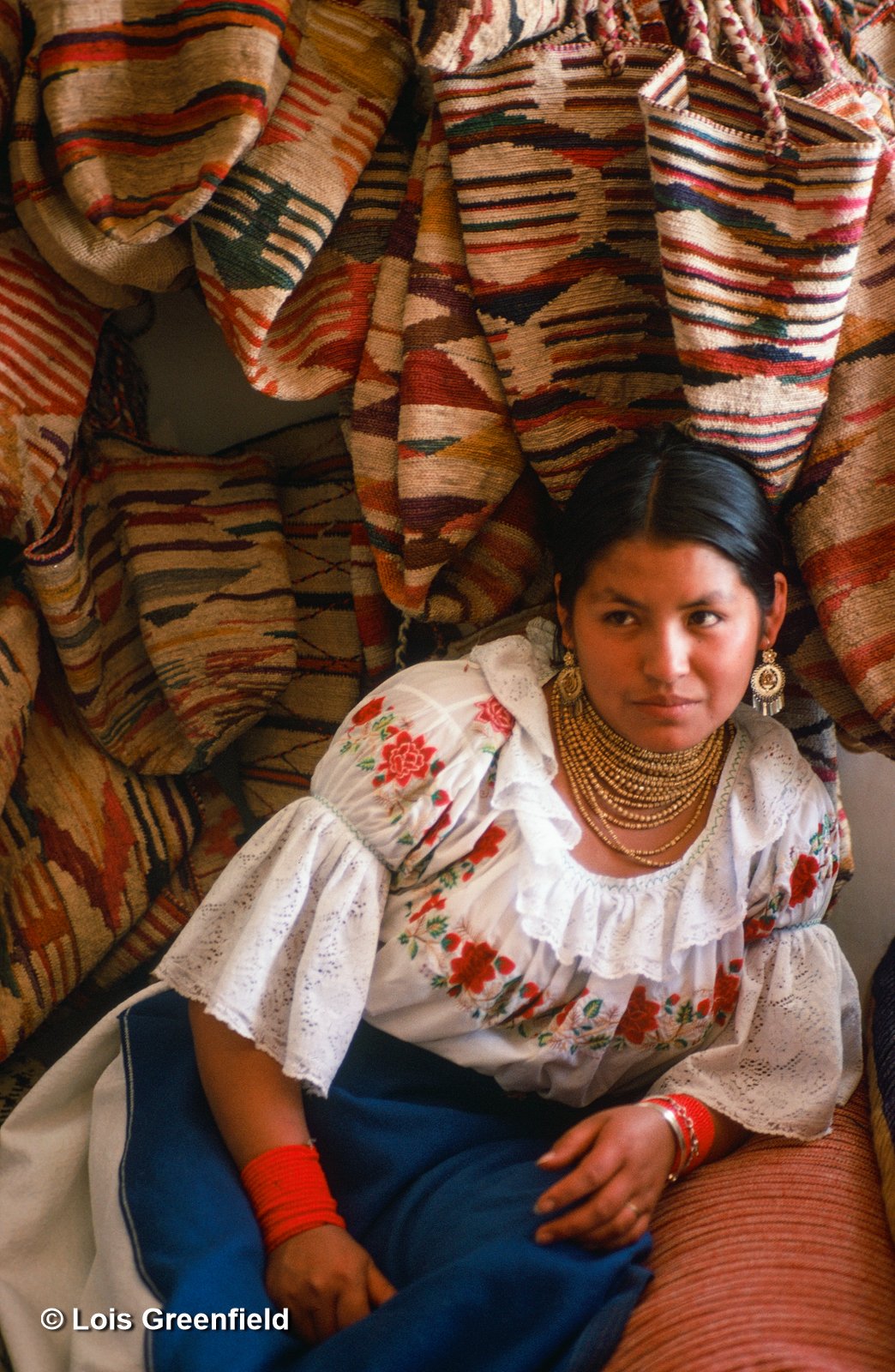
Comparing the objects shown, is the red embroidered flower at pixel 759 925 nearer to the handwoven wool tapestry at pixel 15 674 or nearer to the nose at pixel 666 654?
the nose at pixel 666 654

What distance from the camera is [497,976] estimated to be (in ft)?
3.30

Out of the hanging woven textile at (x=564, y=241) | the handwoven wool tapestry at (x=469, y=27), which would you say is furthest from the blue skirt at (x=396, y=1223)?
the handwoven wool tapestry at (x=469, y=27)

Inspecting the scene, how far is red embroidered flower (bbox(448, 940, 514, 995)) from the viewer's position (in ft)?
3.30

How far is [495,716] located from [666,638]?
175 mm

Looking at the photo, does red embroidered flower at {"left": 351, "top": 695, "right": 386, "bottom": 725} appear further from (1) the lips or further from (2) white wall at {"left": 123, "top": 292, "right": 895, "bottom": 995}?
(2) white wall at {"left": 123, "top": 292, "right": 895, "bottom": 995}

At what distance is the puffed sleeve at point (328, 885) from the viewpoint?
0.96 meters

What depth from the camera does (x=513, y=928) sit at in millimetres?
1012

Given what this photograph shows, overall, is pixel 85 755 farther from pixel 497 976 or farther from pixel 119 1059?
pixel 497 976

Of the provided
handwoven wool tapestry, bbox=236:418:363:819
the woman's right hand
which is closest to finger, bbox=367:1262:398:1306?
the woman's right hand

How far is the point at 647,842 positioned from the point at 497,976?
198 millimetres

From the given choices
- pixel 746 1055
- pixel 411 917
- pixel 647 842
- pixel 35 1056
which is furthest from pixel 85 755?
pixel 746 1055

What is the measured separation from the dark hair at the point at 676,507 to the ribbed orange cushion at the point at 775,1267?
1.66 ft

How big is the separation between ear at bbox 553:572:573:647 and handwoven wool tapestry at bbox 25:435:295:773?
322 mm

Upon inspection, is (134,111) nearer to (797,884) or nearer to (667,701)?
(667,701)
